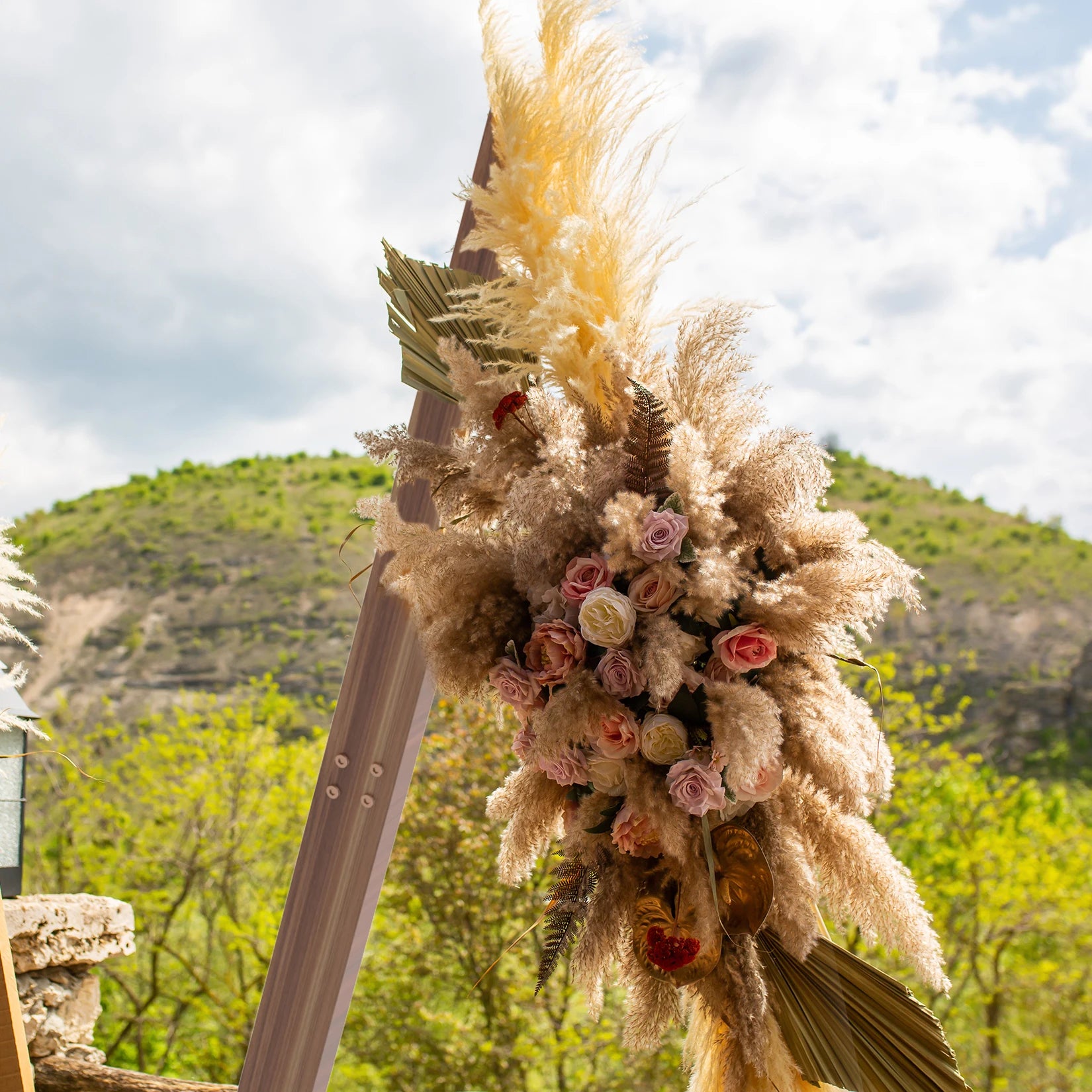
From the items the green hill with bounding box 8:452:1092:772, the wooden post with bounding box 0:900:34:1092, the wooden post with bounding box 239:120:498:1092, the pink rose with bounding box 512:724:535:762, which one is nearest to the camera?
the pink rose with bounding box 512:724:535:762

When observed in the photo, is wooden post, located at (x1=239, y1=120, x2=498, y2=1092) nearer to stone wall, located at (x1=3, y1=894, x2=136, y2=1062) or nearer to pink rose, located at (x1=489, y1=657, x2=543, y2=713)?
pink rose, located at (x1=489, y1=657, x2=543, y2=713)

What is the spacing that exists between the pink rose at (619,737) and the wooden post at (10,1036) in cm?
81

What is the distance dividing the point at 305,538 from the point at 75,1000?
6.87 m

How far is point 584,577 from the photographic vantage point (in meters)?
0.94

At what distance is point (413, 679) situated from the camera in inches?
50.3

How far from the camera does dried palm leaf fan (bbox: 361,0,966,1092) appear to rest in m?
0.90

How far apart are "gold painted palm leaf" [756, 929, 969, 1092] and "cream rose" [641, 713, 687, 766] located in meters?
0.26

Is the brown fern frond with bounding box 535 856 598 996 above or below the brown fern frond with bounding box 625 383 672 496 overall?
below

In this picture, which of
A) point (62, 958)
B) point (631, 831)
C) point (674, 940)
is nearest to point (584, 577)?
point (631, 831)

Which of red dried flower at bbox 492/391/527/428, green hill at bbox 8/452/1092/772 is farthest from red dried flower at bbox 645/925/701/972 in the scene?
green hill at bbox 8/452/1092/772

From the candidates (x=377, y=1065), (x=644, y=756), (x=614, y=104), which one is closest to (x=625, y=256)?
(x=614, y=104)

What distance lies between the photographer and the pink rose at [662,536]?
89 centimetres

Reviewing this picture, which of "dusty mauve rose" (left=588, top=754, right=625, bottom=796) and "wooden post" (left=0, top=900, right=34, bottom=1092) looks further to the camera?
"wooden post" (left=0, top=900, right=34, bottom=1092)

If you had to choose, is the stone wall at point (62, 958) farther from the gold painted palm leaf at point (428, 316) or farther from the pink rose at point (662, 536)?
the pink rose at point (662, 536)
